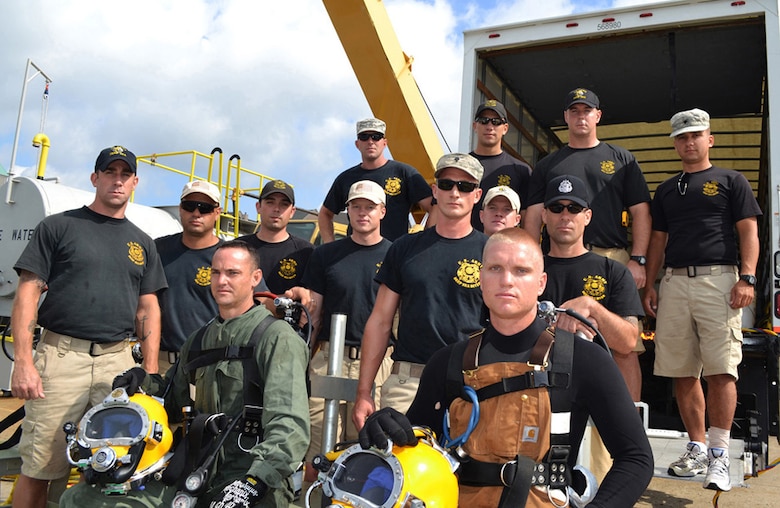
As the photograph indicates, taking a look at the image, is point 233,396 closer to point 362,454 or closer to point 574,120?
point 362,454

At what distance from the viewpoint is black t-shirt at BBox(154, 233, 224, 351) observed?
428cm

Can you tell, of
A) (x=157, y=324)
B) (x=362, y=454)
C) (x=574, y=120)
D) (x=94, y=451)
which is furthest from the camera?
(x=574, y=120)

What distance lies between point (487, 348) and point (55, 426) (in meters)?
2.71

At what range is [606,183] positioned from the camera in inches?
172

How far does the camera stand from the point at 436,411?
7.73ft

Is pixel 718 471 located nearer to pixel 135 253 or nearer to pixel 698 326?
A: pixel 698 326

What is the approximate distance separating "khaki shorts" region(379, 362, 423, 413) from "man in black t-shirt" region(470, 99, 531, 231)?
Result: 6.07ft

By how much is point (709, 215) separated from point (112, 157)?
12.5 feet

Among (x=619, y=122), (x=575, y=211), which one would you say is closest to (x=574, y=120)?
(x=575, y=211)

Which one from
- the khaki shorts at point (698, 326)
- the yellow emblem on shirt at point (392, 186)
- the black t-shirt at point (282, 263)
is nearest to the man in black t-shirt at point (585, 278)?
the khaki shorts at point (698, 326)

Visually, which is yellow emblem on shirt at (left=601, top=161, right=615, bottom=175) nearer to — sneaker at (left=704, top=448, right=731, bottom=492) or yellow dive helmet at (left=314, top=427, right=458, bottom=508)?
sneaker at (left=704, top=448, right=731, bottom=492)

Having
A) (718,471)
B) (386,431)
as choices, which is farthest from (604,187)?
(386,431)

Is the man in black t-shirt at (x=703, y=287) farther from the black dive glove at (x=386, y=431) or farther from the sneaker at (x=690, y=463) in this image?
the black dive glove at (x=386, y=431)

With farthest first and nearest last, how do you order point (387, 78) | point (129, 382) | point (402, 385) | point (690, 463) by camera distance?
1. point (387, 78)
2. point (690, 463)
3. point (402, 385)
4. point (129, 382)
